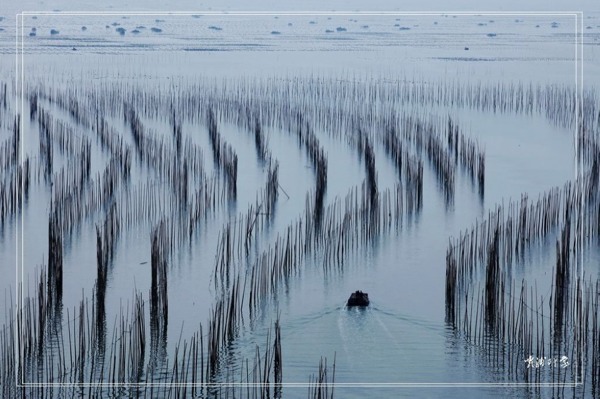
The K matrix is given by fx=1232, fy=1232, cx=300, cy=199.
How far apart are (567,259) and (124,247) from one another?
165cm

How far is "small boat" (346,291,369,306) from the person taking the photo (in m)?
4.45

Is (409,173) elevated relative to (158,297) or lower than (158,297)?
elevated

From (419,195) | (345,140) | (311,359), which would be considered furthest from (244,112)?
(311,359)

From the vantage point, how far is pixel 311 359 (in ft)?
14.0

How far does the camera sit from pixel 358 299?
445cm

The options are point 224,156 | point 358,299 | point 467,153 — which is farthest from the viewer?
point 224,156

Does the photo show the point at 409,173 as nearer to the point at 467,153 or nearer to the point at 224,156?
the point at 467,153

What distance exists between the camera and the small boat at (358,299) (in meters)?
4.45

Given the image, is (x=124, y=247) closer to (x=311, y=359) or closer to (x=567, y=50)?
(x=311, y=359)

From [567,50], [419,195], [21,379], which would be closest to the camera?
[21,379]

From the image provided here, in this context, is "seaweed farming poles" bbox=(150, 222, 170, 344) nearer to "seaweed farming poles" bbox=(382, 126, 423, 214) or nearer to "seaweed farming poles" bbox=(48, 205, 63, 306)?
"seaweed farming poles" bbox=(48, 205, 63, 306)

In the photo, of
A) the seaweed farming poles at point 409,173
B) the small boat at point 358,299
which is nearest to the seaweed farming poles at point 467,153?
the seaweed farming poles at point 409,173

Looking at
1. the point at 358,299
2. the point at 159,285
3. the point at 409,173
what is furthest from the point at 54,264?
the point at 409,173

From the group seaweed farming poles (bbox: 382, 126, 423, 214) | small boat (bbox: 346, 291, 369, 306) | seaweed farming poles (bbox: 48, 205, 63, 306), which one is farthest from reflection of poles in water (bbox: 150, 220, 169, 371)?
seaweed farming poles (bbox: 382, 126, 423, 214)
